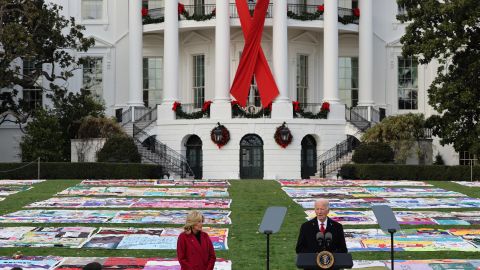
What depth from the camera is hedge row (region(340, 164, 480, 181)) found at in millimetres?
41906

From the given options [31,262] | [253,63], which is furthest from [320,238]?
[253,63]

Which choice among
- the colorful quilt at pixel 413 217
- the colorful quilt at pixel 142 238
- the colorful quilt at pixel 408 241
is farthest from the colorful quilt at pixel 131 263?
the colorful quilt at pixel 413 217

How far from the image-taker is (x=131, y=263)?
57.7 feet

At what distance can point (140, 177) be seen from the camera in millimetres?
42375

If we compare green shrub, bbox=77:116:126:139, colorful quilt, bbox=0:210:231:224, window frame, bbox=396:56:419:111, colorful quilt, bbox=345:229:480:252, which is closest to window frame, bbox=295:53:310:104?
window frame, bbox=396:56:419:111

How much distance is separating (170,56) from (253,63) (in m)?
4.61

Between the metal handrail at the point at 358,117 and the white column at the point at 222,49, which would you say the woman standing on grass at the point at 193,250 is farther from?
the metal handrail at the point at 358,117

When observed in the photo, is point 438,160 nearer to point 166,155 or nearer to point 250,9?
point 250,9

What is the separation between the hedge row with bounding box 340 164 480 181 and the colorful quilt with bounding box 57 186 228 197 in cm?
964

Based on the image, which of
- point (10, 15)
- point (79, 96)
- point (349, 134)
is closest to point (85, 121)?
point (79, 96)

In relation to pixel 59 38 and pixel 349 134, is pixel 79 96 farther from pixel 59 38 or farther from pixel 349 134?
pixel 349 134

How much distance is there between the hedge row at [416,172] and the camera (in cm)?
4191

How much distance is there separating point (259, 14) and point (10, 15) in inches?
468

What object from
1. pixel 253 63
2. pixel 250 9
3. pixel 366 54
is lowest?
pixel 253 63
